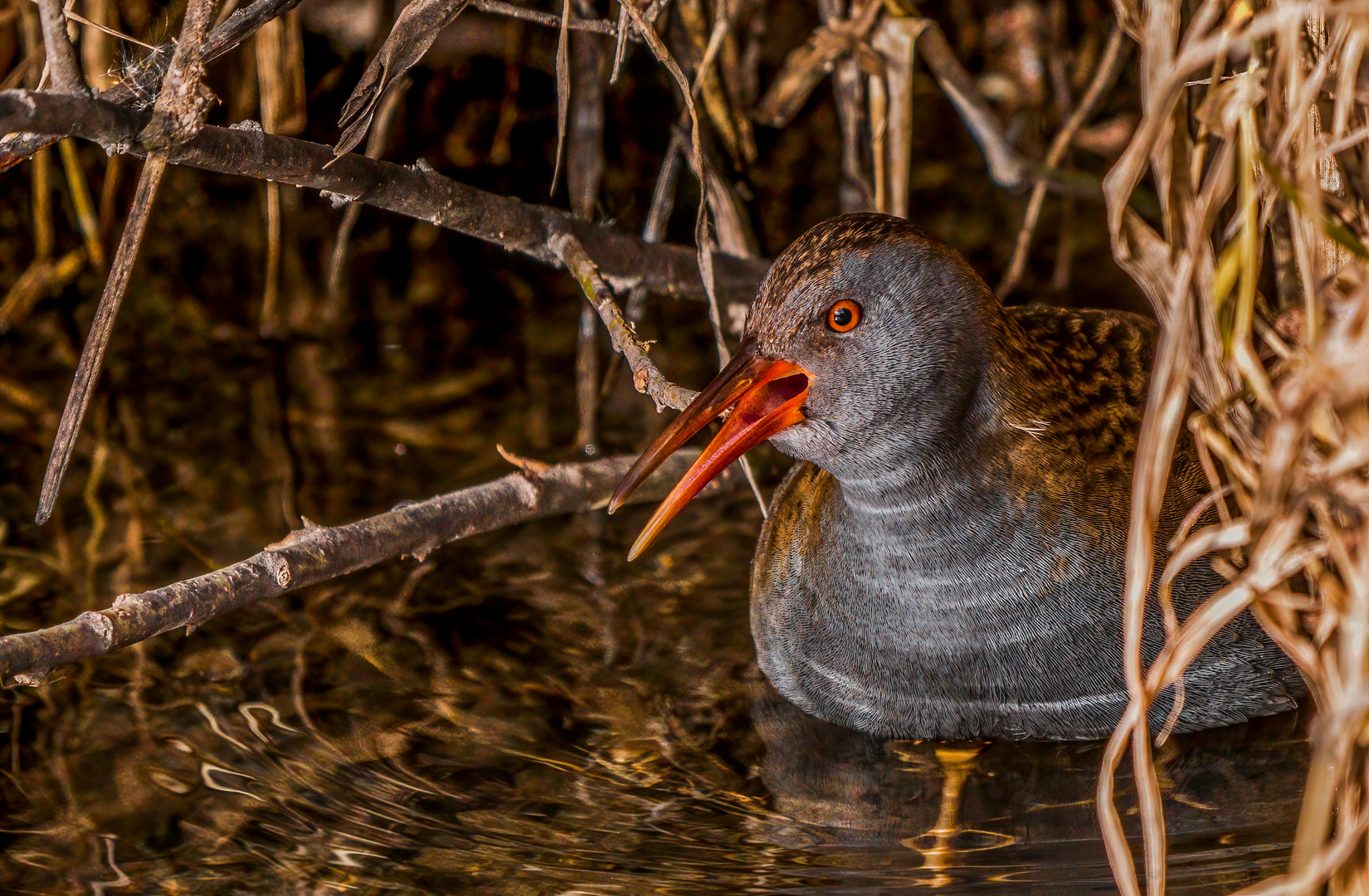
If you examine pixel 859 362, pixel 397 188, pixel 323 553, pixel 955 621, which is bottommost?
pixel 955 621

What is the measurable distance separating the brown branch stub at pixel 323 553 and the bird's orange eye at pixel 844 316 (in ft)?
2.63

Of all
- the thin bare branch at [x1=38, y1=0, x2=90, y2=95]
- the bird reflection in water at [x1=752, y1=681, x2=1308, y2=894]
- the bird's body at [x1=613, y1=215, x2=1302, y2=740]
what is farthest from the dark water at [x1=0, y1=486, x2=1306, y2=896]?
the thin bare branch at [x1=38, y1=0, x2=90, y2=95]

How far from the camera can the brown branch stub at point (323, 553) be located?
7.30 feet

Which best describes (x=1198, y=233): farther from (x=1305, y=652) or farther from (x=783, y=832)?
(x=783, y=832)

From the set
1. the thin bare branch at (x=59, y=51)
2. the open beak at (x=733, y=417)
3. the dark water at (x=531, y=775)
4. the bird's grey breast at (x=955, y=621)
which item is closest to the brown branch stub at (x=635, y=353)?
the open beak at (x=733, y=417)

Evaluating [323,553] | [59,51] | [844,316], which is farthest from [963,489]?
[59,51]

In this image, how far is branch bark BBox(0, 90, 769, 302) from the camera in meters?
2.04

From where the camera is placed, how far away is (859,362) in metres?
2.58

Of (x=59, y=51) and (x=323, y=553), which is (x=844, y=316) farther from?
(x=59, y=51)

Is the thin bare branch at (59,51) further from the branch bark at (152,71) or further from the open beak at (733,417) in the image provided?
the open beak at (733,417)

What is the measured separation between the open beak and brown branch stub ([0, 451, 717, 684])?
429 mm

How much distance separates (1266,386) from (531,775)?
1.52 m

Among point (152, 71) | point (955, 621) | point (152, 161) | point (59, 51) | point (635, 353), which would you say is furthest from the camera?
point (955, 621)

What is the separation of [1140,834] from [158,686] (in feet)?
6.20
